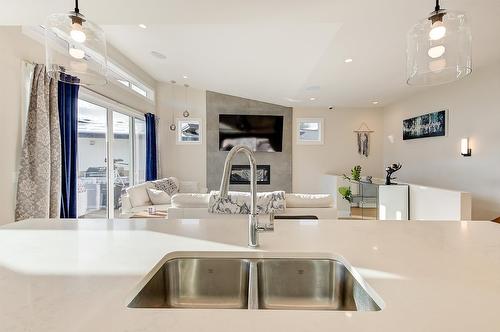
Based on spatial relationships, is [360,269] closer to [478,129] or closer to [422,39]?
[422,39]

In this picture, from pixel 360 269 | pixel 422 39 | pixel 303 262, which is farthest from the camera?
pixel 422 39

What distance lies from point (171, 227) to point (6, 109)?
2629mm

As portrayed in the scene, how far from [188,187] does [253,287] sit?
5.86 meters

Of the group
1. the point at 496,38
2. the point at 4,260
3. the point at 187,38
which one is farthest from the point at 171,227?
the point at 496,38

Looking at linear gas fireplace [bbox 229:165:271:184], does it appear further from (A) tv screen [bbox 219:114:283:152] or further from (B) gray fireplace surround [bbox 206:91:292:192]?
(A) tv screen [bbox 219:114:283:152]

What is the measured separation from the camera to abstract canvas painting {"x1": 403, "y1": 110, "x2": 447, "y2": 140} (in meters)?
4.84

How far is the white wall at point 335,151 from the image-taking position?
720cm

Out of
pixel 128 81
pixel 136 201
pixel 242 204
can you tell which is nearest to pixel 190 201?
pixel 242 204

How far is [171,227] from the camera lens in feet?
4.53

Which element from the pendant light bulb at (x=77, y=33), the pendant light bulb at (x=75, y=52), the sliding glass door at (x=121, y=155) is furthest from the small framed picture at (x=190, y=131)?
the pendant light bulb at (x=77, y=33)

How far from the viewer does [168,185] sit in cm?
600

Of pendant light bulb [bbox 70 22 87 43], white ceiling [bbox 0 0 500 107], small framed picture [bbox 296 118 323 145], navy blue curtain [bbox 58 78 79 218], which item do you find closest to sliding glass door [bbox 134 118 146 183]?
white ceiling [bbox 0 0 500 107]

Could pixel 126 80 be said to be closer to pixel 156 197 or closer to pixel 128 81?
pixel 128 81

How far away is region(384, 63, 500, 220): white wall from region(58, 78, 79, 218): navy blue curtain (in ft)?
18.9
